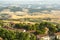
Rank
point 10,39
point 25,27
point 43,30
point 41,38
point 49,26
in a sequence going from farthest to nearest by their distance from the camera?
point 25,27 → point 49,26 → point 43,30 → point 41,38 → point 10,39

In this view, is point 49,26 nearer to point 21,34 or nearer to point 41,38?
point 41,38

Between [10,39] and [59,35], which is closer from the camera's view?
[10,39]

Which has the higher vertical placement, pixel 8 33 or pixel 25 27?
pixel 8 33

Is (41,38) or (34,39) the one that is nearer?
(34,39)

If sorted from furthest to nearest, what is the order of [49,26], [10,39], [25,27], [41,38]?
1. [25,27]
2. [49,26]
3. [41,38]
4. [10,39]

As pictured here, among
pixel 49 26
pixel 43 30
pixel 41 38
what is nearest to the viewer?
pixel 41 38

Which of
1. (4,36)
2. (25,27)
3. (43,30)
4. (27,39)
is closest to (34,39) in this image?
(27,39)

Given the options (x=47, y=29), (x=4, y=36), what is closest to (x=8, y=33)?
(x=4, y=36)

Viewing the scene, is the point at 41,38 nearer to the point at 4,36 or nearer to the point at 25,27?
the point at 4,36

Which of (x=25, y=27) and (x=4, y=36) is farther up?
(x=4, y=36)
